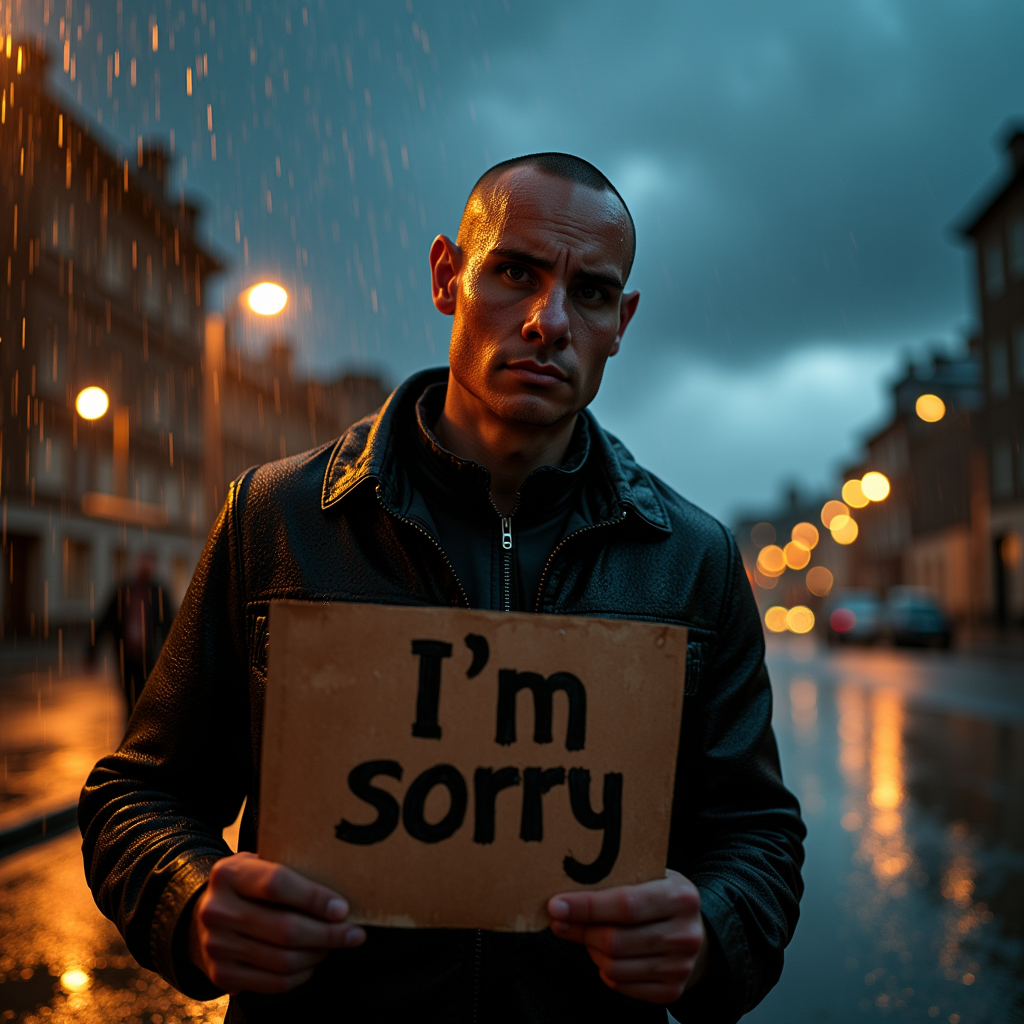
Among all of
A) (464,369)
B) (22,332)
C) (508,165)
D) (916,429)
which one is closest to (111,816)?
(464,369)

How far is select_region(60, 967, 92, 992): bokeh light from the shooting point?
166 inches

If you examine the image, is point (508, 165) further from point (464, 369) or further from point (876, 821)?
point (876, 821)

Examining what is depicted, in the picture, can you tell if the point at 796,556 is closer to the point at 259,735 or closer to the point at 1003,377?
the point at 1003,377

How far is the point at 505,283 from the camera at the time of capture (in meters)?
1.87

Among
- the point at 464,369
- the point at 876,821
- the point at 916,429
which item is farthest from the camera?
the point at 916,429

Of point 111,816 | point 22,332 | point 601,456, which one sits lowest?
point 111,816

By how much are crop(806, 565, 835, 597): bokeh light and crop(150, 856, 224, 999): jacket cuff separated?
86.5m

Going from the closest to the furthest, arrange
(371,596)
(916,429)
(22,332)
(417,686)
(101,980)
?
→ (417,686) < (371,596) < (101,980) < (22,332) < (916,429)

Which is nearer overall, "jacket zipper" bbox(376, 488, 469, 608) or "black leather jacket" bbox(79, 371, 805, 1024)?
"black leather jacket" bbox(79, 371, 805, 1024)

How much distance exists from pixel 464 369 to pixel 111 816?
1000 millimetres

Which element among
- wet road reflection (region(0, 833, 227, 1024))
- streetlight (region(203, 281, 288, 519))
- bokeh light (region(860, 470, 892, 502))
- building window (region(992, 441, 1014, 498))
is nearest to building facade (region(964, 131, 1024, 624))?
building window (region(992, 441, 1014, 498))

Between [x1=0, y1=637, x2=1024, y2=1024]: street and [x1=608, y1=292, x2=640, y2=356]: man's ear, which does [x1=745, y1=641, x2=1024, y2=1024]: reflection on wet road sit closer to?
[x1=0, y1=637, x2=1024, y2=1024]: street

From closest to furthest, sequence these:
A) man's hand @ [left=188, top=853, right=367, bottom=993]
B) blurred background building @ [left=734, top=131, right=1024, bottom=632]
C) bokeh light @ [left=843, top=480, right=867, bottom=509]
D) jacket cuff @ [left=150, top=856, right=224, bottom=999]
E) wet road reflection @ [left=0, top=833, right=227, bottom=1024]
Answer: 1. man's hand @ [left=188, top=853, right=367, bottom=993]
2. jacket cuff @ [left=150, top=856, right=224, bottom=999]
3. wet road reflection @ [left=0, top=833, right=227, bottom=1024]
4. blurred background building @ [left=734, top=131, right=1024, bottom=632]
5. bokeh light @ [left=843, top=480, right=867, bottom=509]

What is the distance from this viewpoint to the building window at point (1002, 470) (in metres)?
38.1
